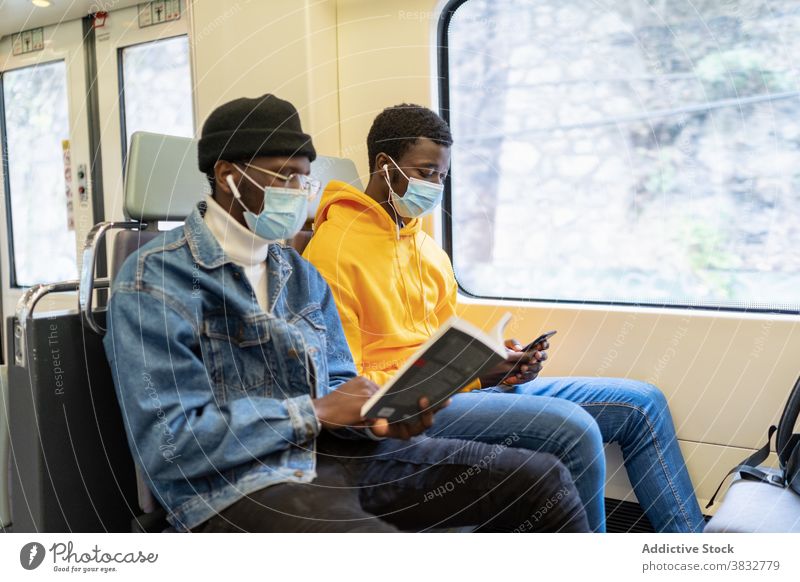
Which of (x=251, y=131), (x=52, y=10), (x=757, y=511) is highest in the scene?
(x=52, y=10)

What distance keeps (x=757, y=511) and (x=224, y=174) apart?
113cm

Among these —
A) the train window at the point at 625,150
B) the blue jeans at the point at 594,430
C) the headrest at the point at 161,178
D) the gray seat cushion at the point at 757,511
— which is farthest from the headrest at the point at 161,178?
the gray seat cushion at the point at 757,511

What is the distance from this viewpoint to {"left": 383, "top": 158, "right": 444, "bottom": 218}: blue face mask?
1.54 m

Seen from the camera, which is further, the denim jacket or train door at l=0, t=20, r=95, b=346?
train door at l=0, t=20, r=95, b=346

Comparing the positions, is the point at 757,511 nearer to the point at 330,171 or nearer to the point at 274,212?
the point at 274,212

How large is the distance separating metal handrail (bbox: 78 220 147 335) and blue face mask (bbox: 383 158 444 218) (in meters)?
0.55

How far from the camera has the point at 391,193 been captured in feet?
5.17

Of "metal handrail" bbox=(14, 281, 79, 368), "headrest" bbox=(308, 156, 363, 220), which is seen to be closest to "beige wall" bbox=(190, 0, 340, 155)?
"headrest" bbox=(308, 156, 363, 220)

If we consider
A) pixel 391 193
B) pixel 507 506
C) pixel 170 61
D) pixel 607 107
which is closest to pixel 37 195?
pixel 170 61

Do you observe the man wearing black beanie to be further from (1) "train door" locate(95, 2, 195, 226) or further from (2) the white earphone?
(1) "train door" locate(95, 2, 195, 226)

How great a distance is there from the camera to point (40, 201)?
9.78 feet
